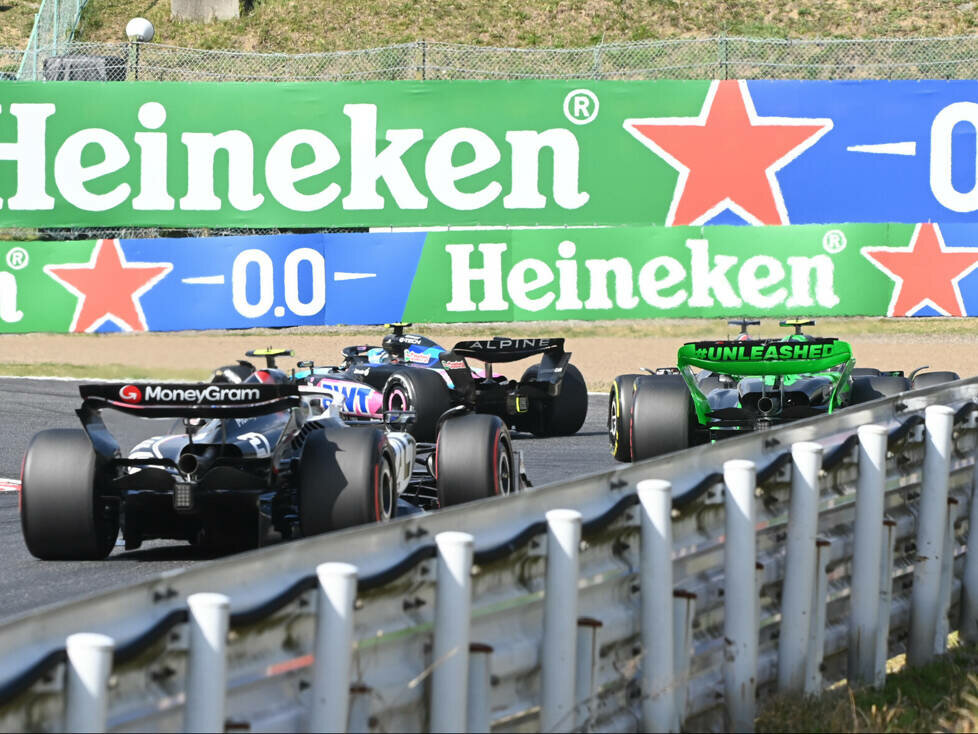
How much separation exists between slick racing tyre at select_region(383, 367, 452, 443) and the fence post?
6.10 metres

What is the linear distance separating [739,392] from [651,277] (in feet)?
22.1

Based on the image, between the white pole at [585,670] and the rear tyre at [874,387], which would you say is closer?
the white pole at [585,670]

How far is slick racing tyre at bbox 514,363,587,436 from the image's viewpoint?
1341 centimetres

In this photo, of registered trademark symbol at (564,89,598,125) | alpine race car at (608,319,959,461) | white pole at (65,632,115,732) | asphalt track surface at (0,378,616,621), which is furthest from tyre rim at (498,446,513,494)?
registered trademark symbol at (564,89,598,125)

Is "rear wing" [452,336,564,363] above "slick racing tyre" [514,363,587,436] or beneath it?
above

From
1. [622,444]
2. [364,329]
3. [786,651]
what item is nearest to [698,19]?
[364,329]

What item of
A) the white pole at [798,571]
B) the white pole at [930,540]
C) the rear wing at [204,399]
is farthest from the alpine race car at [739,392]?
the white pole at [798,571]

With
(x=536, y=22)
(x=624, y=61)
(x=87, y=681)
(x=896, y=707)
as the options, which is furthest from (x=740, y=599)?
(x=536, y=22)

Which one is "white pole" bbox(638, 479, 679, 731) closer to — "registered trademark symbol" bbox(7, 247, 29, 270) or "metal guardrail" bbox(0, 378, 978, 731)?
"metal guardrail" bbox(0, 378, 978, 731)

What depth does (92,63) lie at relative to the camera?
2145cm

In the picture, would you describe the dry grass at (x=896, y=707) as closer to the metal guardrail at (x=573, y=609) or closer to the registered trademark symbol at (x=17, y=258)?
the metal guardrail at (x=573, y=609)

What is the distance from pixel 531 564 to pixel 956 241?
14.6 meters

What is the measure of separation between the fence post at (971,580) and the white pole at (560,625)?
2494mm

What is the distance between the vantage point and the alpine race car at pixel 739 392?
34.7 ft
